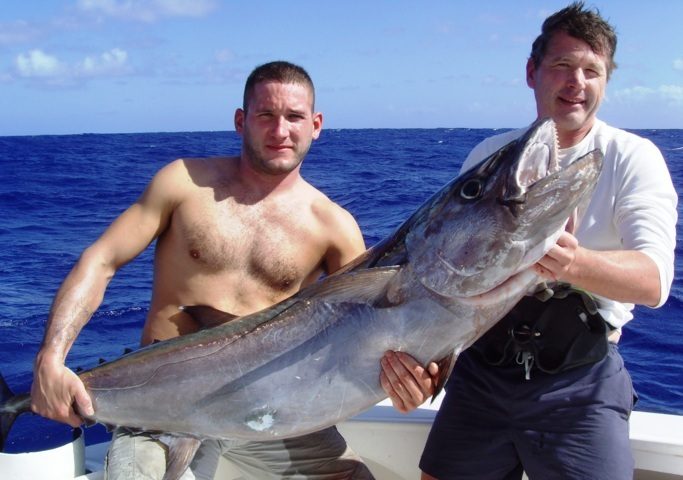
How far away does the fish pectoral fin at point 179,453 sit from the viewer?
2881 millimetres

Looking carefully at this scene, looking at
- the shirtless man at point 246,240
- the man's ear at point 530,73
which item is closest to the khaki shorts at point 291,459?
the shirtless man at point 246,240

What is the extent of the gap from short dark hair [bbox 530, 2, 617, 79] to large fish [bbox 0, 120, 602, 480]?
96 cm

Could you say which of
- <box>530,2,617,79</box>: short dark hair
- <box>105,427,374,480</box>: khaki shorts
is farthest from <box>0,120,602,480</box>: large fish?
<box>530,2,617,79</box>: short dark hair

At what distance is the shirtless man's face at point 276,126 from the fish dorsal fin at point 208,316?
968 mm

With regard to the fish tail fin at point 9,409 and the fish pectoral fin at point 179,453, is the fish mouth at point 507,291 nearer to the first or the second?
the fish pectoral fin at point 179,453

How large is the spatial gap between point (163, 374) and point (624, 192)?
2019 mm

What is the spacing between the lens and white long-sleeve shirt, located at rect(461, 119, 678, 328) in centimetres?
263

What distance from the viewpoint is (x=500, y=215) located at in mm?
2287

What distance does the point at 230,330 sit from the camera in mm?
2822

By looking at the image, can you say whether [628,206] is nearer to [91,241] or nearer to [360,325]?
[360,325]

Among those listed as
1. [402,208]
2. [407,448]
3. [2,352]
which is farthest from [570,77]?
[402,208]

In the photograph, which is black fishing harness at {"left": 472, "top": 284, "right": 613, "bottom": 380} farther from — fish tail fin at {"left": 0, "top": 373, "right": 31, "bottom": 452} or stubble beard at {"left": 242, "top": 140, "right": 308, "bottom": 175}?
fish tail fin at {"left": 0, "top": 373, "right": 31, "bottom": 452}

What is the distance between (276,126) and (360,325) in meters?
1.42

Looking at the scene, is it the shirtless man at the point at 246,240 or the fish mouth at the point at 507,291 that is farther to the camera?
the shirtless man at the point at 246,240
